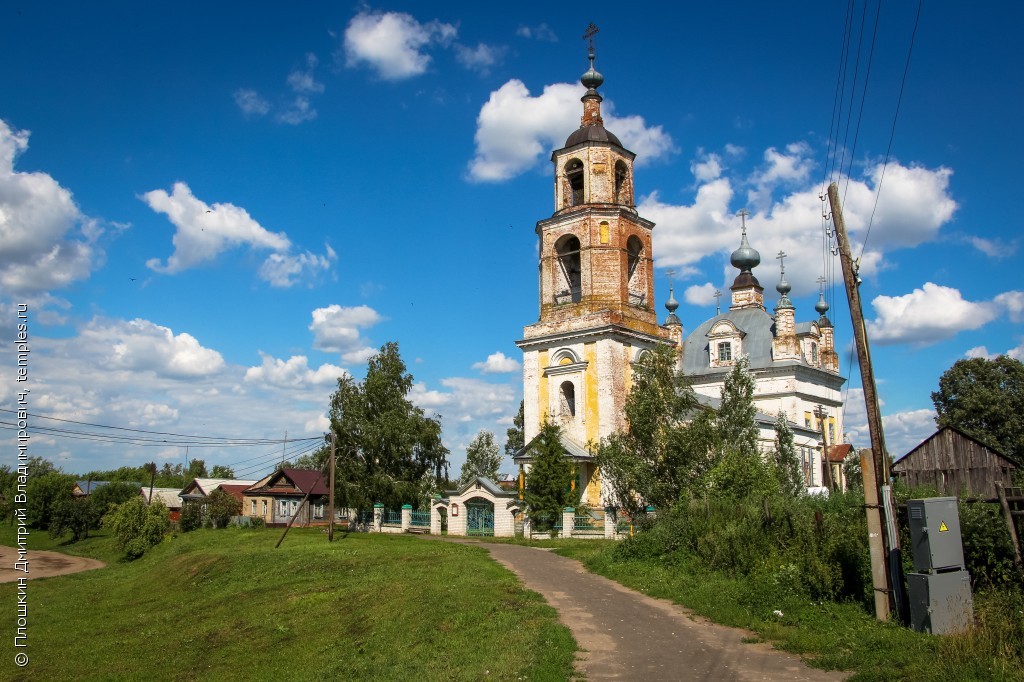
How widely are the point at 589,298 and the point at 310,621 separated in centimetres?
1897

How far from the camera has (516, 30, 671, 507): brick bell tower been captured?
30.9 metres

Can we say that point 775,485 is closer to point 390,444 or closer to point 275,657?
point 275,657

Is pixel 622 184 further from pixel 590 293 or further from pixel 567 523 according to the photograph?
pixel 567 523

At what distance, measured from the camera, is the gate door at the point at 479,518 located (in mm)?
30109

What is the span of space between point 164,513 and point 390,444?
12453mm

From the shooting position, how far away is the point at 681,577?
15156mm

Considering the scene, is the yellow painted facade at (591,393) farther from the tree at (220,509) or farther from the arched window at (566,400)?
the tree at (220,509)

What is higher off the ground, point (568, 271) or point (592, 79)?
point (592, 79)

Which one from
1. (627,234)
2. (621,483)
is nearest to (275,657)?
(621,483)

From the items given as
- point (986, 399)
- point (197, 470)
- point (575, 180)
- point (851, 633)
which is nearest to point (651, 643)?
point (851, 633)

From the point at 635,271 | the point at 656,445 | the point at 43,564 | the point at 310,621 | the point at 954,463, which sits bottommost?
the point at 43,564

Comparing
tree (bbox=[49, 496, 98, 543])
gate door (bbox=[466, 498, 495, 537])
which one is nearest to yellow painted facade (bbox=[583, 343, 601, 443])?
gate door (bbox=[466, 498, 495, 537])

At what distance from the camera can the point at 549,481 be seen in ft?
93.3

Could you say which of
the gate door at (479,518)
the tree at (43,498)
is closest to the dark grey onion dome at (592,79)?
the gate door at (479,518)
